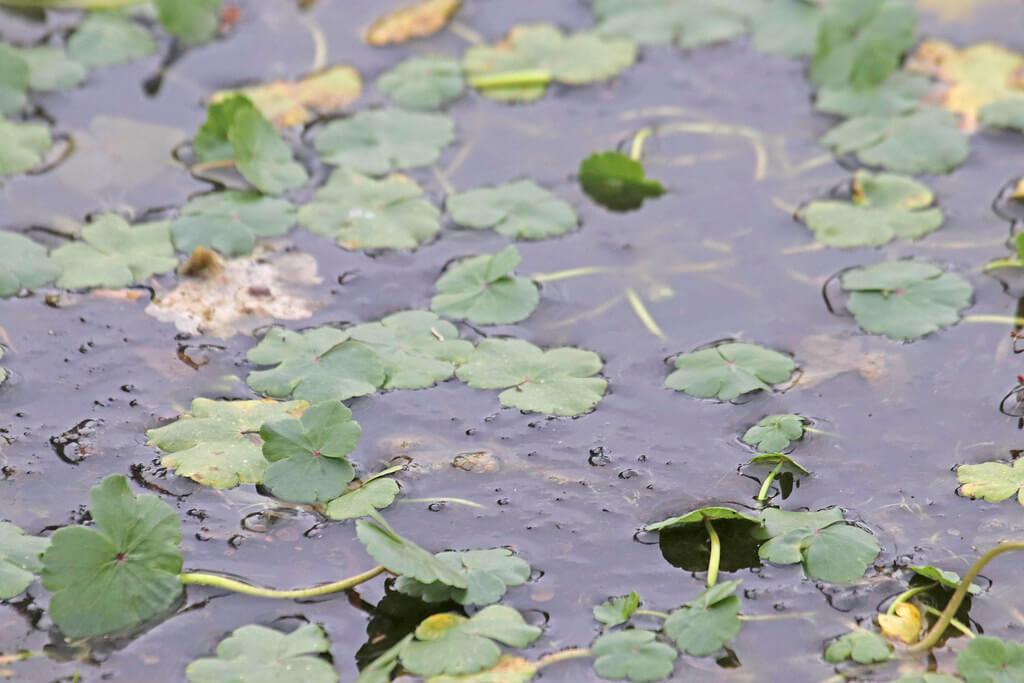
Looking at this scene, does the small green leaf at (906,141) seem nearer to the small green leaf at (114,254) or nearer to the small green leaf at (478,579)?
the small green leaf at (478,579)

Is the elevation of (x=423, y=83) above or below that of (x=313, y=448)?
above

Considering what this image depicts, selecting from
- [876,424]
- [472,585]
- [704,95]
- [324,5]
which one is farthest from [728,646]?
[324,5]

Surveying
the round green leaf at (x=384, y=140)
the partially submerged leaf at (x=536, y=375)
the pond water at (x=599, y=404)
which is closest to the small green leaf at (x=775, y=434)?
the pond water at (x=599, y=404)

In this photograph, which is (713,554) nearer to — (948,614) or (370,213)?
(948,614)

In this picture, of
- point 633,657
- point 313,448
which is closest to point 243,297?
point 313,448

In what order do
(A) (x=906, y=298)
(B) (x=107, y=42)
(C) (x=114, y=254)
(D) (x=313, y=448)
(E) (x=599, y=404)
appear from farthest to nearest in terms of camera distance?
(B) (x=107, y=42) < (C) (x=114, y=254) < (A) (x=906, y=298) < (E) (x=599, y=404) < (D) (x=313, y=448)

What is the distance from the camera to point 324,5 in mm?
4391

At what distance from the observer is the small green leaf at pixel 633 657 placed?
2.14 metres

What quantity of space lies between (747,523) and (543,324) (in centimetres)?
86

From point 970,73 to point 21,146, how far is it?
3.21m

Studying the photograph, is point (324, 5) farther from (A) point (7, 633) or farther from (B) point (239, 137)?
(A) point (7, 633)

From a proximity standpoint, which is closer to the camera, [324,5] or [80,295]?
[80,295]

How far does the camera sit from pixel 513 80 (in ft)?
13.1

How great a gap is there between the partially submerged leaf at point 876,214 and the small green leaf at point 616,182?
50cm
